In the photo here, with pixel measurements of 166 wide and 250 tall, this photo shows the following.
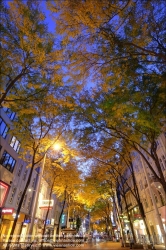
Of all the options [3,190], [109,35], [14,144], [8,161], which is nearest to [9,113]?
[14,144]

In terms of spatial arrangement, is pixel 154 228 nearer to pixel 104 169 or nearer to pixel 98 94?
pixel 104 169

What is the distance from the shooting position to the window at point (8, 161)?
17.2m

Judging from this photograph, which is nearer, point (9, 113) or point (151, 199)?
point (9, 113)

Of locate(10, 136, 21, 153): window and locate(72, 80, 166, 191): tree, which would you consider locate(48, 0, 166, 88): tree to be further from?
locate(10, 136, 21, 153): window

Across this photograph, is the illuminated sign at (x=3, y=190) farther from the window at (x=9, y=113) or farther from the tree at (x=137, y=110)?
the tree at (x=137, y=110)

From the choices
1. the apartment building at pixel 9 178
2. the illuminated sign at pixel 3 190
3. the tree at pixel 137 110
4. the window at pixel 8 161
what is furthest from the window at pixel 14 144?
the tree at pixel 137 110

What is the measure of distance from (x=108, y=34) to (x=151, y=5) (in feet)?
7.90

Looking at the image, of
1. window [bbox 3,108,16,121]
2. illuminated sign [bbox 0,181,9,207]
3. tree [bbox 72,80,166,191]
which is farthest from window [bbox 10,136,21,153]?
tree [bbox 72,80,166,191]

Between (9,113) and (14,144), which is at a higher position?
(9,113)

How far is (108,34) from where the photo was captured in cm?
780

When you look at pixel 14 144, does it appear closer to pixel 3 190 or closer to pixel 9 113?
pixel 9 113

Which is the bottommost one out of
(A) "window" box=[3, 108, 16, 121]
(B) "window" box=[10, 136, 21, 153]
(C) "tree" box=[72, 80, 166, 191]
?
(C) "tree" box=[72, 80, 166, 191]

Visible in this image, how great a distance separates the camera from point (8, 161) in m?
18.3

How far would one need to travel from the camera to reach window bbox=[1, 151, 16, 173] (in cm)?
1716
